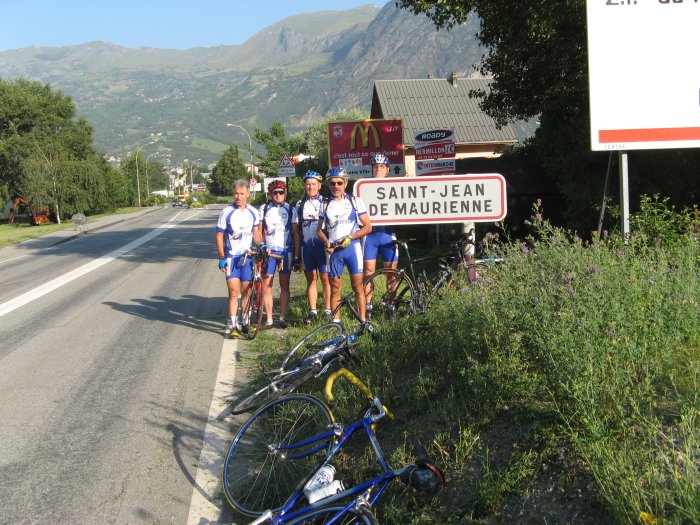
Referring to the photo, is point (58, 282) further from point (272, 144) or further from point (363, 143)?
point (272, 144)

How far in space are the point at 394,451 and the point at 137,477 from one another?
5.92 feet

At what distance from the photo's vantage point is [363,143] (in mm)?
18516

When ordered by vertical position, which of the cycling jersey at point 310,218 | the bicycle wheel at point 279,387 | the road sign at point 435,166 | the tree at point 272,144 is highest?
the tree at point 272,144

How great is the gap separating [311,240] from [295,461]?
16.2ft

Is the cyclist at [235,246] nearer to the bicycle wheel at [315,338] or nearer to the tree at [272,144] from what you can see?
the bicycle wheel at [315,338]

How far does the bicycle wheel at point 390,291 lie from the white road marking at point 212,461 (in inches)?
71.7

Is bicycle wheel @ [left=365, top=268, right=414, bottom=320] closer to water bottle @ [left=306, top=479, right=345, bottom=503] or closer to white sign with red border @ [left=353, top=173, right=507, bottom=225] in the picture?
white sign with red border @ [left=353, top=173, right=507, bottom=225]

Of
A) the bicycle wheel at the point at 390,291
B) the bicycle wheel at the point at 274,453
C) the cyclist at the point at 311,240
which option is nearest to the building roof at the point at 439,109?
the cyclist at the point at 311,240

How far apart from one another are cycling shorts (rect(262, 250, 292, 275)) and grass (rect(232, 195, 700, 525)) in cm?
446

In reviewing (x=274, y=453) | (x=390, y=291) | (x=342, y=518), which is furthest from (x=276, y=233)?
(x=342, y=518)

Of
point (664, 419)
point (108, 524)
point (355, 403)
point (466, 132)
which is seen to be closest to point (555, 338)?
point (664, 419)

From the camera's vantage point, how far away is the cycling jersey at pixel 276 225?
9.15m

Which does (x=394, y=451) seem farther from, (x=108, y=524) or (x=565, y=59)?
(x=565, y=59)

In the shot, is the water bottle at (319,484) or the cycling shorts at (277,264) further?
the cycling shorts at (277,264)
